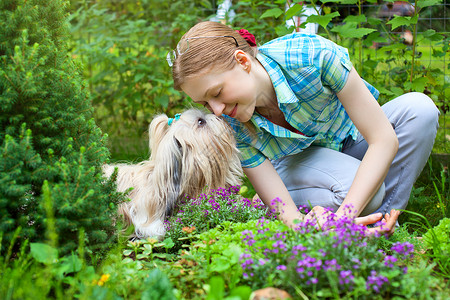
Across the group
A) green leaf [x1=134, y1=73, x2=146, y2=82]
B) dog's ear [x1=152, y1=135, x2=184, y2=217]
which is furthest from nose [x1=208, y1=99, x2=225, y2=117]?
green leaf [x1=134, y1=73, x2=146, y2=82]

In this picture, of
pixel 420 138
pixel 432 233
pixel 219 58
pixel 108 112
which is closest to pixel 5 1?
pixel 219 58

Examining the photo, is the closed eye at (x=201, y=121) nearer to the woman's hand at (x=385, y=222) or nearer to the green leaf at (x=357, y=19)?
the woman's hand at (x=385, y=222)

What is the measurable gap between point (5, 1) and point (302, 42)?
1481 millimetres

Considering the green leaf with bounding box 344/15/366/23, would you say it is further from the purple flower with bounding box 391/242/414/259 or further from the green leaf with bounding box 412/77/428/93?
the purple flower with bounding box 391/242/414/259

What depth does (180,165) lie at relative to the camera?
2.99 metres

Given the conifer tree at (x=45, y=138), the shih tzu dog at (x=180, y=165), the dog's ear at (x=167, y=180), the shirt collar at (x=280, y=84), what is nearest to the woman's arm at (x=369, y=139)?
the shirt collar at (x=280, y=84)

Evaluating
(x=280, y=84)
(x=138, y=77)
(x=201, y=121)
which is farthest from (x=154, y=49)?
(x=280, y=84)

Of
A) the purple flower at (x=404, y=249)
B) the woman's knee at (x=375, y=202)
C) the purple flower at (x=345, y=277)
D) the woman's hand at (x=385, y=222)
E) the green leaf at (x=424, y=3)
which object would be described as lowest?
the woman's knee at (x=375, y=202)

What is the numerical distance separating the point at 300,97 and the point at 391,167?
726 mm

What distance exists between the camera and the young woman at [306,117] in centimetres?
259

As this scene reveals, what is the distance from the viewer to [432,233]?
2211 millimetres

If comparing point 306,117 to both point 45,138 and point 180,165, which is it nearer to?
point 180,165

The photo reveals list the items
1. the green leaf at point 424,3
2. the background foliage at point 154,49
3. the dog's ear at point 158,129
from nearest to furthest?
the dog's ear at point 158,129 < the green leaf at point 424,3 < the background foliage at point 154,49

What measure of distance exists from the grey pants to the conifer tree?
1.26m
